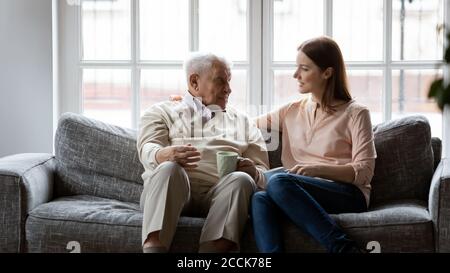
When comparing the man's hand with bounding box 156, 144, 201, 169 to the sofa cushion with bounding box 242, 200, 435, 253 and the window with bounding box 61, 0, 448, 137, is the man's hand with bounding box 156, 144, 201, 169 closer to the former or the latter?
the sofa cushion with bounding box 242, 200, 435, 253

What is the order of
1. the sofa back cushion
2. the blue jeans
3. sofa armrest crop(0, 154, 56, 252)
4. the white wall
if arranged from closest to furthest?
the blue jeans, sofa armrest crop(0, 154, 56, 252), the sofa back cushion, the white wall

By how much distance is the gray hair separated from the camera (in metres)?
2.93

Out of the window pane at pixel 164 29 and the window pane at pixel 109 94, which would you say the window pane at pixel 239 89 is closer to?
the window pane at pixel 164 29

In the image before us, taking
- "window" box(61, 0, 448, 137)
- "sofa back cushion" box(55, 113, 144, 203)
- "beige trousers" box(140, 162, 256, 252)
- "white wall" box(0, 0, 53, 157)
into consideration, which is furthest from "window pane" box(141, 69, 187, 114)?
"beige trousers" box(140, 162, 256, 252)

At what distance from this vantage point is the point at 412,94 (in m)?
3.56

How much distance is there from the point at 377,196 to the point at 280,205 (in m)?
0.63

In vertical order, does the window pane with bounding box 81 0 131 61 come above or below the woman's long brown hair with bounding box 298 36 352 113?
above

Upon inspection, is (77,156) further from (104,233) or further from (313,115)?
(313,115)

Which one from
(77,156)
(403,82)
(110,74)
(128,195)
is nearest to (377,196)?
(403,82)

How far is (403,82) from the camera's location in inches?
140

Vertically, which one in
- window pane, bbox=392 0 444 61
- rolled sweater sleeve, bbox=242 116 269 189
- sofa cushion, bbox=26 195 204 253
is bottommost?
sofa cushion, bbox=26 195 204 253

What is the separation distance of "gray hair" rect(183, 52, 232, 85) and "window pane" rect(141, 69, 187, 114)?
0.69 meters

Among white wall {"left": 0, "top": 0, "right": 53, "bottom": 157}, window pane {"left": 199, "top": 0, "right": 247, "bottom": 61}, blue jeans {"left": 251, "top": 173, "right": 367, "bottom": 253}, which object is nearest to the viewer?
blue jeans {"left": 251, "top": 173, "right": 367, "bottom": 253}

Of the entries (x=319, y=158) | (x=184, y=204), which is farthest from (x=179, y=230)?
(x=319, y=158)
